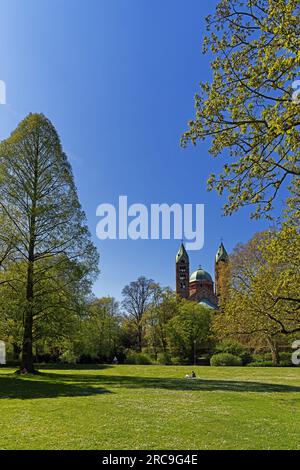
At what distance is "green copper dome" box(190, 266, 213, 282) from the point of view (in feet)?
353

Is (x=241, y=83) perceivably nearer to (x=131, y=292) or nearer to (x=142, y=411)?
(x=142, y=411)

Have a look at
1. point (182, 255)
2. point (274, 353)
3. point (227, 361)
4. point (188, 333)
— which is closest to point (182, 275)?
point (182, 255)

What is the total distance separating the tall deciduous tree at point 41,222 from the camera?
83.2 ft

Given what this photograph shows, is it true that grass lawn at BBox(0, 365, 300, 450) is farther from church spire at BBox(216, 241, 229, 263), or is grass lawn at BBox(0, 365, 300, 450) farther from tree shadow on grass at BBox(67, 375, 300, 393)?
church spire at BBox(216, 241, 229, 263)

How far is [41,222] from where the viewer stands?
1019 inches

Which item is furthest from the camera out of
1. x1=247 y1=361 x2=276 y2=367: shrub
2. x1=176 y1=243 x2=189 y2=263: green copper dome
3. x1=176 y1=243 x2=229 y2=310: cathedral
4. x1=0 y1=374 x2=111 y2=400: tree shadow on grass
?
x1=176 y1=243 x2=189 y2=263: green copper dome

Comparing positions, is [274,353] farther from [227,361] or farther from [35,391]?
[35,391]

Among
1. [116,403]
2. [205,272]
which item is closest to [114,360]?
[116,403]

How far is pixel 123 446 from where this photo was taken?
775cm

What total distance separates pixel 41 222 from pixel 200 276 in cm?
8580

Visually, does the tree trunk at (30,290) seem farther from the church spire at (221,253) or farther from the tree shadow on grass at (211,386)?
the church spire at (221,253)

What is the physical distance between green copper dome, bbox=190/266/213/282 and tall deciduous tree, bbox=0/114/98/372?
274 feet

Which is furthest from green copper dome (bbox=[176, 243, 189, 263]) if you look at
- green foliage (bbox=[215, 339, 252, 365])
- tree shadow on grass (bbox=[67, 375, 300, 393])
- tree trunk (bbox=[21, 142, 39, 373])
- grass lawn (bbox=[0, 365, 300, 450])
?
grass lawn (bbox=[0, 365, 300, 450])

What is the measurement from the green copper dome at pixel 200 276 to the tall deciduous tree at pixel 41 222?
274 feet
